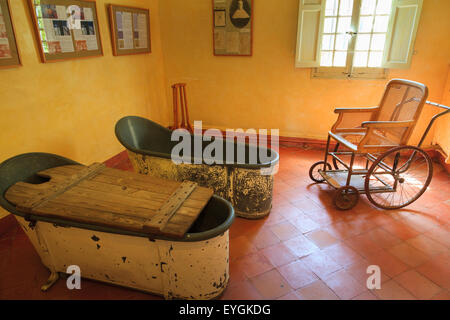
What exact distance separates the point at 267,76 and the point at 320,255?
316 cm

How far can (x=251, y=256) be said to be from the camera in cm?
247

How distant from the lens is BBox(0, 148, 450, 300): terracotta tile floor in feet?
6.97

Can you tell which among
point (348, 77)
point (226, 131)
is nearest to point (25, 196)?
point (226, 131)

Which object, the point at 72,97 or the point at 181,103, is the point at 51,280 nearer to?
the point at 72,97

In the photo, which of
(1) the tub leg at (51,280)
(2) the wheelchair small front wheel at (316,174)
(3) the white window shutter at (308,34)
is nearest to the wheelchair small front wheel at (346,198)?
(2) the wheelchair small front wheel at (316,174)

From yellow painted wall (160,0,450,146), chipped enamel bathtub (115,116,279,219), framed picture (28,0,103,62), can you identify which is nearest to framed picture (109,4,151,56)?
framed picture (28,0,103,62)

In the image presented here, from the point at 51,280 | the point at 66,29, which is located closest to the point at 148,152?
the point at 51,280

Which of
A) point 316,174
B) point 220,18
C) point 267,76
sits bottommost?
point 316,174

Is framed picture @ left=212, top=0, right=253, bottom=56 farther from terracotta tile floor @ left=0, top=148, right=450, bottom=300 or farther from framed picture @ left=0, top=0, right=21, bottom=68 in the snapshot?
framed picture @ left=0, top=0, right=21, bottom=68

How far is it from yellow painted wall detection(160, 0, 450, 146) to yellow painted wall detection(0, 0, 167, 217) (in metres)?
0.51

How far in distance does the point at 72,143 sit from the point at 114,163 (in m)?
0.76

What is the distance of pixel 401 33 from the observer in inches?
149

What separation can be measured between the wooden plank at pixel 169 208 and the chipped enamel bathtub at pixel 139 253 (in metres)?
0.09
